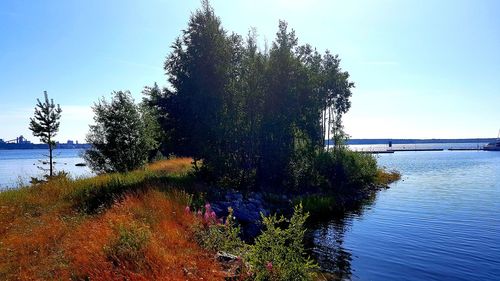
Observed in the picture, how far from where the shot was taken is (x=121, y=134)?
28516 millimetres

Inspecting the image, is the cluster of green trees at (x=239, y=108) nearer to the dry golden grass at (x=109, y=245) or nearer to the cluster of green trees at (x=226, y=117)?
the cluster of green trees at (x=226, y=117)

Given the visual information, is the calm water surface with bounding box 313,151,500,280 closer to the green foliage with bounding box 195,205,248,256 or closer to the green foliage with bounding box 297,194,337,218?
the green foliage with bounding box 297,194,337,218

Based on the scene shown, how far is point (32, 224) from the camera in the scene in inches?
479

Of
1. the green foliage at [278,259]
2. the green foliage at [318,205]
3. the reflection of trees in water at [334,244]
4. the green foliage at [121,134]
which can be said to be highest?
the green foliage at [121,134]

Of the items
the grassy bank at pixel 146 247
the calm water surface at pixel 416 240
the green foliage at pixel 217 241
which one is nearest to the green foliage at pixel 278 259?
the grassy bank at pixel 146 247

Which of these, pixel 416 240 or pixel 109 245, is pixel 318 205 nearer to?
pixel 416 240

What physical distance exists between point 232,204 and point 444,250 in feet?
33.5

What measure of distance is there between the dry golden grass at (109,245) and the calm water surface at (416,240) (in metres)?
7.09

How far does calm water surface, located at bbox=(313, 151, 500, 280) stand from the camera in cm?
1323

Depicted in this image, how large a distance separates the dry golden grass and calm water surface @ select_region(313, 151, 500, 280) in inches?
279

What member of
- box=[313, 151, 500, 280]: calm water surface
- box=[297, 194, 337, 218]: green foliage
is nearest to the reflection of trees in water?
box=[313, 151, 500, 280]: calm water surface

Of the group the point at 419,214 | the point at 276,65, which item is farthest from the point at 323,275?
the point at 276,65

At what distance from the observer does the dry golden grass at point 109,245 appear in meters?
7.05

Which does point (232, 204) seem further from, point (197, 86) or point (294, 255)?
point (294, 255)
